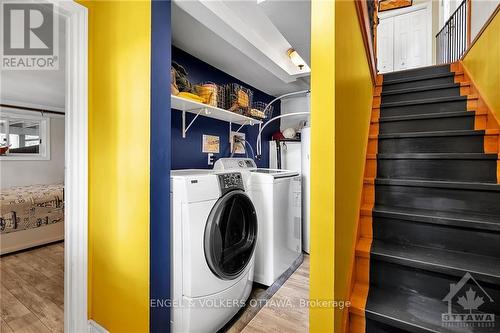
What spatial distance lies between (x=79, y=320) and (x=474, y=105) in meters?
3.29

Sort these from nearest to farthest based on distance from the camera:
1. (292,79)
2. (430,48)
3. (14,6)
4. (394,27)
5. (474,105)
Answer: (14,6), (474,105), (292,79), (430,48), (394,27)

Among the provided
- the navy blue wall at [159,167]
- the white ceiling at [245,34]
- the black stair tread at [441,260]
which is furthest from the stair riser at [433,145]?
the navy blue wall at [159,167]

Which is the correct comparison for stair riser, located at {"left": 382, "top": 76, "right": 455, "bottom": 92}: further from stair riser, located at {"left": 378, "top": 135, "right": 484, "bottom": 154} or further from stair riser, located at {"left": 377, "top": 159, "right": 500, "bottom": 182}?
stair riser, located at {"left": 377, "top": 159, "right": 500, "bottom": 182}

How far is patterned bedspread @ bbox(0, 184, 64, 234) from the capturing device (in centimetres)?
296

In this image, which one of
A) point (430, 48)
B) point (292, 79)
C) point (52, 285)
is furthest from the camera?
point (430, 48)

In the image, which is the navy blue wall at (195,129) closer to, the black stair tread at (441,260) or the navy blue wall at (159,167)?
the navy blue wall at (159,167)

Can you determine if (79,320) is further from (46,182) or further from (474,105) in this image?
(46,182)

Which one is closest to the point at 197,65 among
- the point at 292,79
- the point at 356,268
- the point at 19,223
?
the point at 292,79

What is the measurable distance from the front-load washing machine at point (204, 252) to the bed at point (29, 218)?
9.85 ft

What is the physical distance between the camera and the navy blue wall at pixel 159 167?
1291mm

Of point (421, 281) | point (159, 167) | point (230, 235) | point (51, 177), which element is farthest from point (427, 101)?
point (51, 177)

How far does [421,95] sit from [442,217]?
1.51 metres

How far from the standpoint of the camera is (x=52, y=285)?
2256mm

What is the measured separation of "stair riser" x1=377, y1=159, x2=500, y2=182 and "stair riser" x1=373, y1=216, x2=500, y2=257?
437mm
